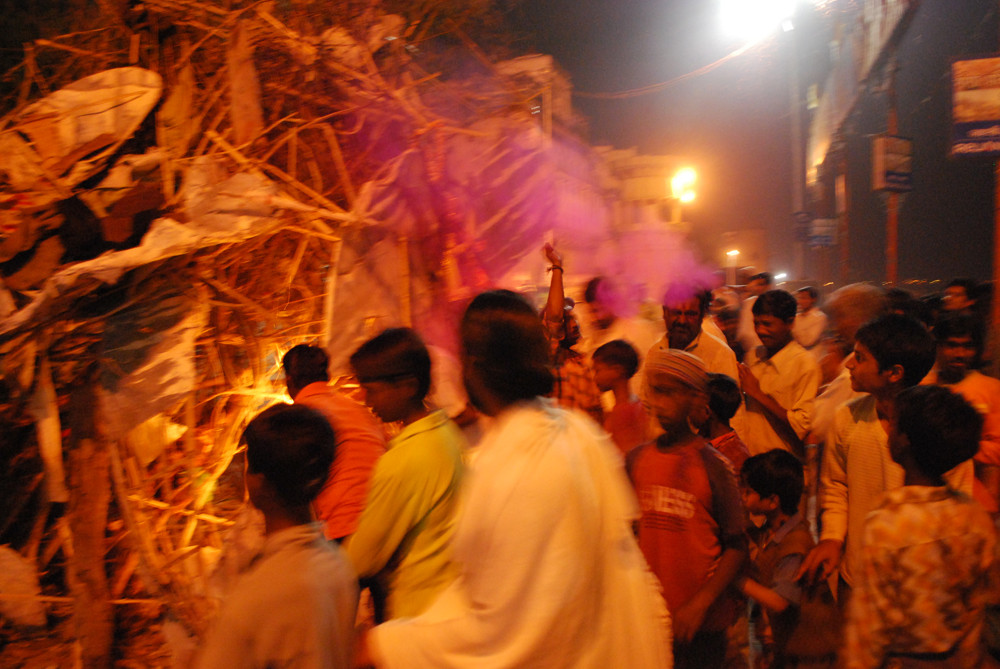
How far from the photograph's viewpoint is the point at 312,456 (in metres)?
2.06

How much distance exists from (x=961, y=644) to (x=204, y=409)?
14.4 feet

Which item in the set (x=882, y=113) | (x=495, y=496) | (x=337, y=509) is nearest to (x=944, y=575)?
(x=495, y=496)

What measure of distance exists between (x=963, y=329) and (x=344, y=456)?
3481 mm

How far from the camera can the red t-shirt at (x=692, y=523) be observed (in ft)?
9.07

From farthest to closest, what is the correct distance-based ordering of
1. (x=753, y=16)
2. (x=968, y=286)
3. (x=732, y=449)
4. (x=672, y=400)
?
(x=753, y=16) → (x=968, y=286) → (x=732, y=449) → (x=672, y=400)

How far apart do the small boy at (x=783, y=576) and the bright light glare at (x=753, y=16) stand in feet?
49.2

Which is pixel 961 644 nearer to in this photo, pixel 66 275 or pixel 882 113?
pixel 66 275

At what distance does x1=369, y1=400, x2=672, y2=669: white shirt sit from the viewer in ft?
5.54

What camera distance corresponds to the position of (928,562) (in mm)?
2303

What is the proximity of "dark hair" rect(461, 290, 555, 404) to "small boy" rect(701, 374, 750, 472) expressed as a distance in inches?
78.0

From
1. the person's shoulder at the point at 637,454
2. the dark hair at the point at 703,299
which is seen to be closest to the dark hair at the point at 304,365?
the person's shoulder at the point at 637,454

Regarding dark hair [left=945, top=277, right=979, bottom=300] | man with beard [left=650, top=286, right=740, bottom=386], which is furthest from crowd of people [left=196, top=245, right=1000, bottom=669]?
dark hair [left=945, top=277, right=979, bottom=300]

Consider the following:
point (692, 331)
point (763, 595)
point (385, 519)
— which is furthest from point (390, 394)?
point (692, 331)

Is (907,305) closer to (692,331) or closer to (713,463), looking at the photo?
(692,331)
